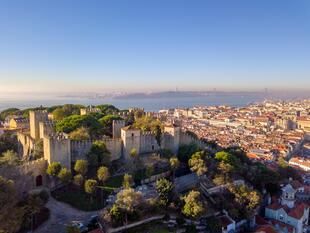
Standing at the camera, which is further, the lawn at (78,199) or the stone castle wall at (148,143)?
the stone castle wall at (148,143)

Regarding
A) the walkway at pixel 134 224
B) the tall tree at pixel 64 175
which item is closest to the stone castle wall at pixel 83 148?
the tall tree at pixel 64 175

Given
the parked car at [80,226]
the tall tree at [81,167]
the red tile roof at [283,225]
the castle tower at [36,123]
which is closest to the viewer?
the parked car at [80,226]

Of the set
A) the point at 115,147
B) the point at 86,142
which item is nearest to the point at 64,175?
the point at 86,142

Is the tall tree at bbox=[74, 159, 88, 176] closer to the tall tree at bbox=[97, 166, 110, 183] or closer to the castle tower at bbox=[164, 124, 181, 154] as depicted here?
the tall tree at bbox=[97, 166, 110, 183]

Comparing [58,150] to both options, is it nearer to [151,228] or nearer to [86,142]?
[86,142]

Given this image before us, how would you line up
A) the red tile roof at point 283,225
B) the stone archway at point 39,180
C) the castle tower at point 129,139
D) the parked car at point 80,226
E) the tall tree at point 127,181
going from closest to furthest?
the parked car at point 80,226, the tall tree at point 127,181, the stone archway at point 39,180, the red tile roof at point 283,225, the castle tower at point 129,139

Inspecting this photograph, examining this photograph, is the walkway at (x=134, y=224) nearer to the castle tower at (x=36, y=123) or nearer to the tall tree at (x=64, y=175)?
the tall tree at (x=64, y=175)

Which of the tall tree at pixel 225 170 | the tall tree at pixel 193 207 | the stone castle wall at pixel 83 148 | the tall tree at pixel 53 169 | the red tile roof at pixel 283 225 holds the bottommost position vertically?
the red tile roof at pixel 283 225

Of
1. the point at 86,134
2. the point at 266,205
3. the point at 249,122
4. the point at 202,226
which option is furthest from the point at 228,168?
the point at 249,122

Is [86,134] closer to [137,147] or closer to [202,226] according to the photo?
[137,147]
